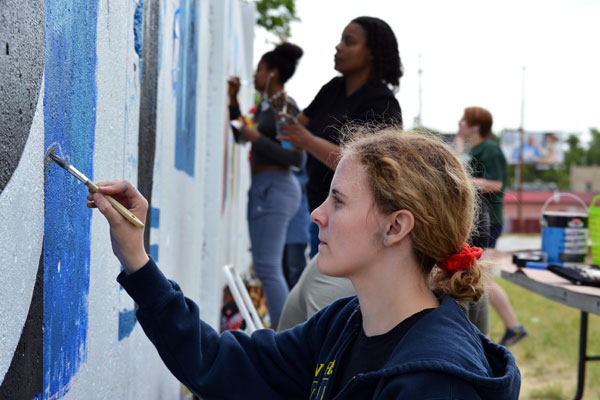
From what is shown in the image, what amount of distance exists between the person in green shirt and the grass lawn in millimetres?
242

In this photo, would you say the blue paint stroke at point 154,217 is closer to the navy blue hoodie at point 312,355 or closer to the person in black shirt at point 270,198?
the navy blue hoodie at point 312,355

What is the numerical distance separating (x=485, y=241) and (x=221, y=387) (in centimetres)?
166

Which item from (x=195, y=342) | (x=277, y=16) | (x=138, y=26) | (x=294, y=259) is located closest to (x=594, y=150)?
(x=277, y=16)

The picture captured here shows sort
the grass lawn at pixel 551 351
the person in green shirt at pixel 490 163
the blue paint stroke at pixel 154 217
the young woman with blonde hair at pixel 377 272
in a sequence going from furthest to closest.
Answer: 1. the person in green shirt at pixel 490 163
2. the grass lawn at pixel 551 351
3. the blue paint stroke at pixel 154 217
4. the young woman with blonde hair at pixel 377 272

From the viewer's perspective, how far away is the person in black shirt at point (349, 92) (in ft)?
10.3

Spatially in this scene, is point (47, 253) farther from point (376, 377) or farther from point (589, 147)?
point (589, 147)

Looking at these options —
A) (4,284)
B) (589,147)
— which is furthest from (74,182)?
(589,147)

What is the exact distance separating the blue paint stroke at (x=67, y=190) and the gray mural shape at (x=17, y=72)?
0.07m

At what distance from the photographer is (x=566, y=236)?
3.92 meters

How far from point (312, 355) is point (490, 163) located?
4.42 m

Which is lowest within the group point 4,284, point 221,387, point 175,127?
point 221,387

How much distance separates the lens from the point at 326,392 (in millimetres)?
1622

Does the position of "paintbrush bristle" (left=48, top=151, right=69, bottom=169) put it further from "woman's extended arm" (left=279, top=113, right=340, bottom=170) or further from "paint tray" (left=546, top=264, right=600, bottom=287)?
"paint tray" (left=546, top=264, right=600, bottom=287)

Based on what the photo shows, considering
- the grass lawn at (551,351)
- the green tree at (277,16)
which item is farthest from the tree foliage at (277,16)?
the grass lawn at (551,351)
